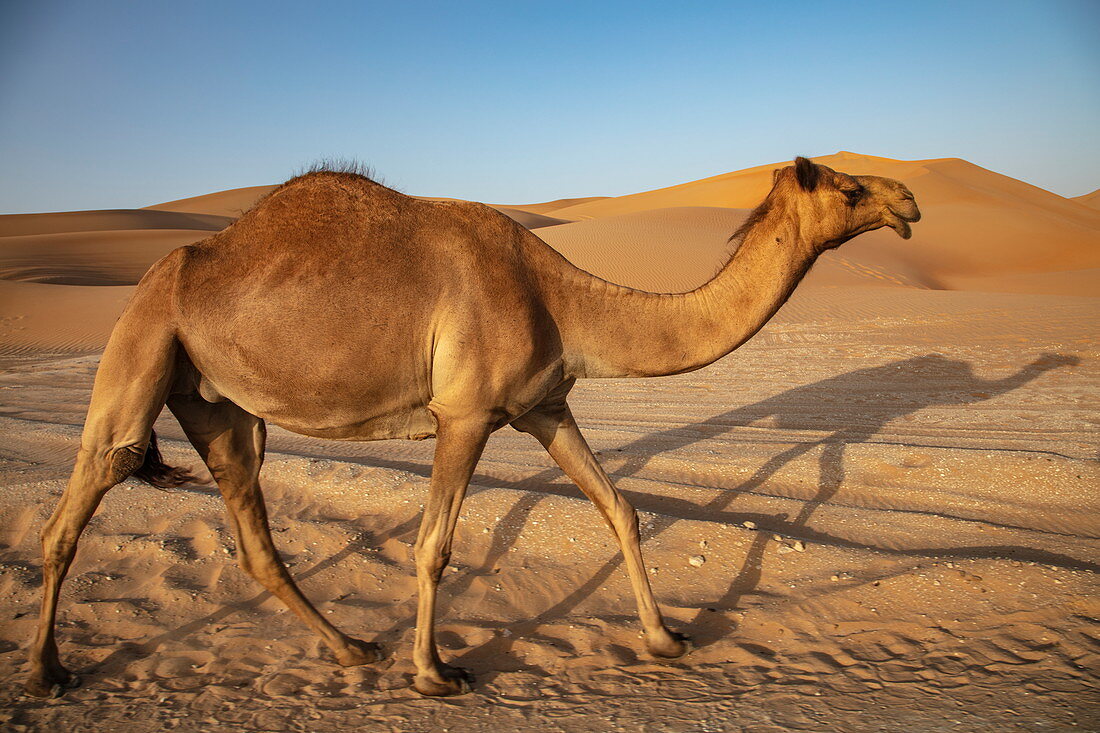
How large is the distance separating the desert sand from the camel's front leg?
0.12m

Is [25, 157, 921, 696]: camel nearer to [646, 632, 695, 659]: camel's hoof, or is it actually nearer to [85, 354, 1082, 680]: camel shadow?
[646, 632, 695, 659]: camel's hoof

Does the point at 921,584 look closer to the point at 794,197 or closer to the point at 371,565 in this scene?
the point at 794,197

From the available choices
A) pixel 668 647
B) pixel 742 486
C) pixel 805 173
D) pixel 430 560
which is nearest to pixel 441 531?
pixel 430 560

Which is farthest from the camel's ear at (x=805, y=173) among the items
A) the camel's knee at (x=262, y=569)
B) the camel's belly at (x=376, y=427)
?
the camel's knee at (x=262, y=569)

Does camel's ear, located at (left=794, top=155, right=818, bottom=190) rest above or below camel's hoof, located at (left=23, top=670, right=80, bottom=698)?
above

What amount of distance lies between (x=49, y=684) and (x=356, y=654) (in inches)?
60.6

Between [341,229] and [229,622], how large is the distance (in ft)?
8.61

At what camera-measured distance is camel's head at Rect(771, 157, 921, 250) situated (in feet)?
13.4

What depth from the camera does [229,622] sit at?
476 centimetres

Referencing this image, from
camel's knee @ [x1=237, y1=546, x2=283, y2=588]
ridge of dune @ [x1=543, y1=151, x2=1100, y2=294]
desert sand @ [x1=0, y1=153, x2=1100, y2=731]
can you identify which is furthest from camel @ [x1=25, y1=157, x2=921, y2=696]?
ridge of dune @ [x1=543, y1=151, x2=1100, y2=294]

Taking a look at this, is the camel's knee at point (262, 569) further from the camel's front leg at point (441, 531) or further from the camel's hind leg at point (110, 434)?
the camel's front leg at point (441, 531)

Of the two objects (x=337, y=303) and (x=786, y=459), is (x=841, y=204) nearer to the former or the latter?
(x=337, y=303)

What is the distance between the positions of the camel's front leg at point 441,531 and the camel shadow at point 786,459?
0.33 m

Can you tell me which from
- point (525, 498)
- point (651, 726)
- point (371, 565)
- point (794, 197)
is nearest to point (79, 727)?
point (371, 565)
